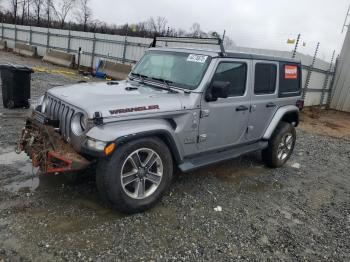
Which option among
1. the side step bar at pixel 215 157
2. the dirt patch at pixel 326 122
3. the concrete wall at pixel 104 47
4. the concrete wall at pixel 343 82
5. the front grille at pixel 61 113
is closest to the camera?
the front grille at pixel 61 113

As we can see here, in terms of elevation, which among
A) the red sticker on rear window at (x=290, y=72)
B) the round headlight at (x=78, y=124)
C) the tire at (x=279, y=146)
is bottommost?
the tire at (x=279, y=146)

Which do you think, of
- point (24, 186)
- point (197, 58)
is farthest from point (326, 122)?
point (24, 186)

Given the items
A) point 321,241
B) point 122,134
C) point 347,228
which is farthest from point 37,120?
point 347,228

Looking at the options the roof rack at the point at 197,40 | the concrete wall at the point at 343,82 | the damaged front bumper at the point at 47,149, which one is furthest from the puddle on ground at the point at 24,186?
A: the concrete wall at the point at 343,82

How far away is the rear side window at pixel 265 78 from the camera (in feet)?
Answer: 17.1

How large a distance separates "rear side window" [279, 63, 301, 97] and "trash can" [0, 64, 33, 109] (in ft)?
19.5

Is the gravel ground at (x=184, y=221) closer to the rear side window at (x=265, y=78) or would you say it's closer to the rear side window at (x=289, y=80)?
the rear side window at (x=265, y=78)

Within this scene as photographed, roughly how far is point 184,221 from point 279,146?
2.94m

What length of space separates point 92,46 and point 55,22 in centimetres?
3235

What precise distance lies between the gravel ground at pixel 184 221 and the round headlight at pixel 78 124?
0.99 metres

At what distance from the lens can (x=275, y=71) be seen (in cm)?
561

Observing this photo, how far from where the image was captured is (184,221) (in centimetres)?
391

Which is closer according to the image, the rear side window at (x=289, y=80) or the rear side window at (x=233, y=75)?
the rear side window at (x=233, y=75)

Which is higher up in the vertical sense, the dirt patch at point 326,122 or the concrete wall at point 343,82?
the concrete wall at point 343,82
